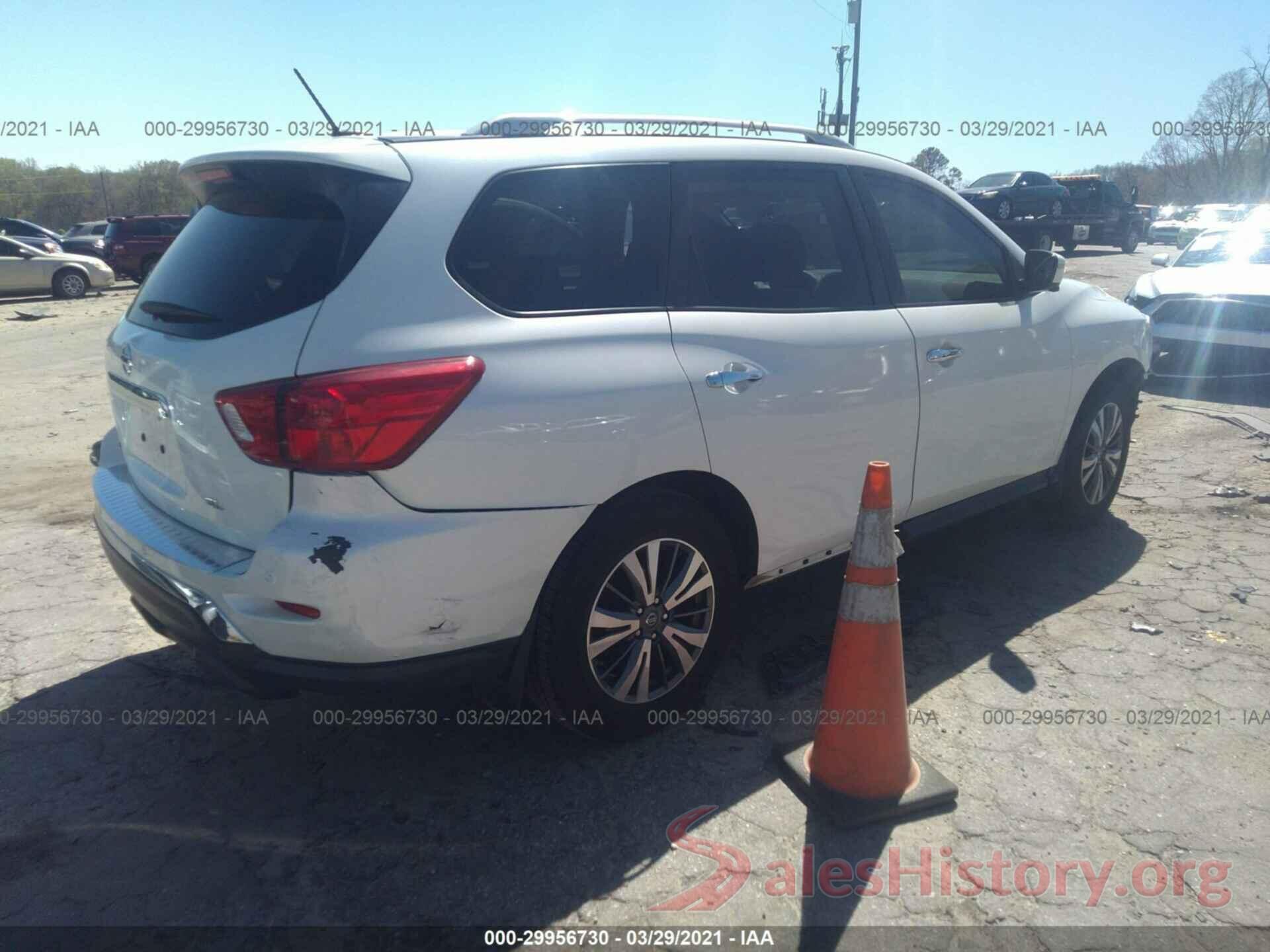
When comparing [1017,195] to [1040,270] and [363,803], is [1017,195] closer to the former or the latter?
[1040,270]

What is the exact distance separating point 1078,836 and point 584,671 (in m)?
1.50

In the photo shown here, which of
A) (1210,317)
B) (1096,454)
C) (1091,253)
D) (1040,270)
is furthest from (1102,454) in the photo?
(1091,253)

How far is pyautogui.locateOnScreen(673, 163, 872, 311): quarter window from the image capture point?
3.15m

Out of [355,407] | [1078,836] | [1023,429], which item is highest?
[355,407]

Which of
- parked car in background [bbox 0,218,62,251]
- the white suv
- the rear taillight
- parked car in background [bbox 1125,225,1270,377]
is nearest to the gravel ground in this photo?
the white suv

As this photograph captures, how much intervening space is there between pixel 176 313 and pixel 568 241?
1187mm

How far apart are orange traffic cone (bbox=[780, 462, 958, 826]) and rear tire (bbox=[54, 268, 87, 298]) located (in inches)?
908

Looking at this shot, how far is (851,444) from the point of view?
3.45 m

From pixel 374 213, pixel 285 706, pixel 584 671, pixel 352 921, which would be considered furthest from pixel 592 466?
pixel 285 706

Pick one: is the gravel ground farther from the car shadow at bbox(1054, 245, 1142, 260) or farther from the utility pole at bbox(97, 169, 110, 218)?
the utility pole at bbox(97, 169, 110, 218)

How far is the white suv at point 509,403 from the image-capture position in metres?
2.42

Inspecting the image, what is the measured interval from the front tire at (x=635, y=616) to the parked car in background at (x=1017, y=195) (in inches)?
890

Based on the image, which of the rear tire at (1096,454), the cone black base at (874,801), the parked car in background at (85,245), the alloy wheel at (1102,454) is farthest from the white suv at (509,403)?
the parked car in background at (85,245)

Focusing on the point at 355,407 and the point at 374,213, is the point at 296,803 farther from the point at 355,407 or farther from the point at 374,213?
the point at 374,213
